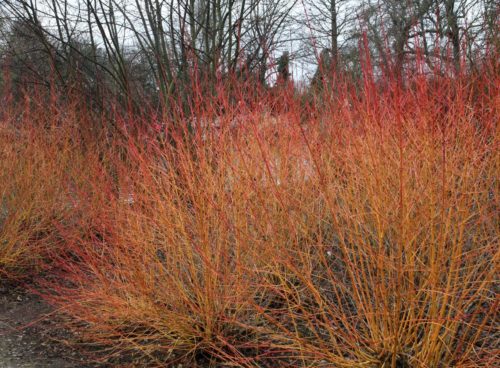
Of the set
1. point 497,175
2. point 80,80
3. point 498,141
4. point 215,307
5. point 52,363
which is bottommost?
point 52,363

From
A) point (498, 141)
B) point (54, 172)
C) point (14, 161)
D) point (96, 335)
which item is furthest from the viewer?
point (54, 172)

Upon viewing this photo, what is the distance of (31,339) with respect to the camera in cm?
345

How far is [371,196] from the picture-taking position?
2.42m

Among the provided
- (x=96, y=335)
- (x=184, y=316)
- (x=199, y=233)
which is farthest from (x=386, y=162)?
(x=96, y=335)

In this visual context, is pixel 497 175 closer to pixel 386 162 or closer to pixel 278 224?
pixel 386 162

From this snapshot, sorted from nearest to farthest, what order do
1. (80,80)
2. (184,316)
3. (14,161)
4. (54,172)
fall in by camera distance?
(184,316) → (14,161) → (54,172) → (80,80)

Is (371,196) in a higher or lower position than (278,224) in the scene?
higher

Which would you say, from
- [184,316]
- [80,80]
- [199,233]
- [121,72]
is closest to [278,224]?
[199,233]

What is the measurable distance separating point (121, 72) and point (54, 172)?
128 centimetres

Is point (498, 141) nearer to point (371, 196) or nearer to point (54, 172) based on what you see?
point (371, 196)

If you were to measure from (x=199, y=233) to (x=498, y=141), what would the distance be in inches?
67.0

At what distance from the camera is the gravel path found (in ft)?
10.0

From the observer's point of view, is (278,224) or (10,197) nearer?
(278,224)

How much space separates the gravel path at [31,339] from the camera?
3.06 m
